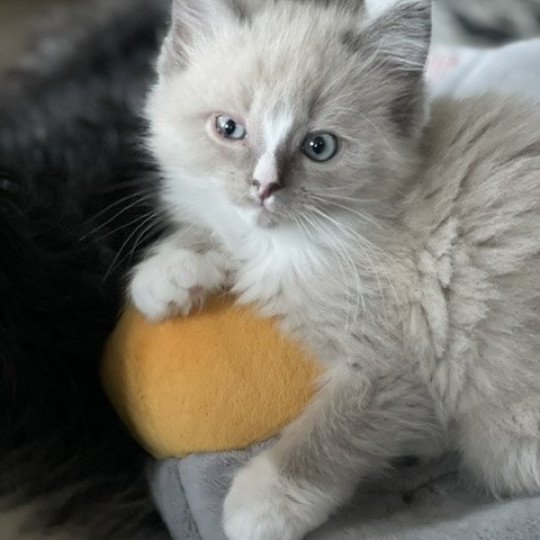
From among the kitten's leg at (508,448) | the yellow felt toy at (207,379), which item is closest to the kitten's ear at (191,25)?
the yellow felt toy at (207,379)

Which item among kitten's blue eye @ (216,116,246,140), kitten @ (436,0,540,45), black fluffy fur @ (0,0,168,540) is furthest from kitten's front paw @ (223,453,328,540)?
kitten @ (436,0,540,45)

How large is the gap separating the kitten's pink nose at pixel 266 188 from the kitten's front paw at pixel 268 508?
1.03ft

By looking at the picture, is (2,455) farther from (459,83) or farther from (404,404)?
(459,83)

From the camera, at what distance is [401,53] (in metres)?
1.10

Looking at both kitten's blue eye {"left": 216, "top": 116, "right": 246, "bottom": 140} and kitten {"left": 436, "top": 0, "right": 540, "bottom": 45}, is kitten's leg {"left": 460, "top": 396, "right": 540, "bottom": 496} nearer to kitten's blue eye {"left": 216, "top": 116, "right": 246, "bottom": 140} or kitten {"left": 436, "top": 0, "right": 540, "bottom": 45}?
kitten's blue eye {"left": 216, "top": 116, "right": 246, "bottom": 140}

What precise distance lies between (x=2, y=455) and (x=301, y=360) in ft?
1.20

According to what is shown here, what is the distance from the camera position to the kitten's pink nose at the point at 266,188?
39.5 inches

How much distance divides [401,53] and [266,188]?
27 centimetres

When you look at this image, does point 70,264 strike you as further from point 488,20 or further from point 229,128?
point 488,20

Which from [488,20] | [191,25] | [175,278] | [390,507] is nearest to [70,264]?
[175,278]

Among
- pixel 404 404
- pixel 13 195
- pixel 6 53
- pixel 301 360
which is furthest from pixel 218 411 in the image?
pixel 6 53

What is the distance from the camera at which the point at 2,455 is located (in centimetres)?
98

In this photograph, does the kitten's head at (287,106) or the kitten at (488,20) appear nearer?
the kitten's head at (287,106)

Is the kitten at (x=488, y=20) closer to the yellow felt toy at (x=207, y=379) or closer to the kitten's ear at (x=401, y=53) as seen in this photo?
the kitten's ear at (x=401, y=53)
